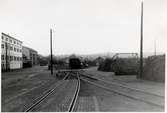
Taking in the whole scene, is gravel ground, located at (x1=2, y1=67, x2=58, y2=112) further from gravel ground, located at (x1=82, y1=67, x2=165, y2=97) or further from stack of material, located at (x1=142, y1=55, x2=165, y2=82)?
stack of material, located at (x1=142, y1=55, x2=165, y2=82)

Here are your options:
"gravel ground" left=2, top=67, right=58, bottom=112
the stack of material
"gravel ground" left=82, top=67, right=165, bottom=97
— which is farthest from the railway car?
"gravel ground" left=2, top=67, right=58, bottom=112

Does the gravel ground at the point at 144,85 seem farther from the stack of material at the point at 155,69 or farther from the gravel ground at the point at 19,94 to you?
the gravel ground at the point at 19,94

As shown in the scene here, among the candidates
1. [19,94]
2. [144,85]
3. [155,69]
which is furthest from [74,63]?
[19,94]

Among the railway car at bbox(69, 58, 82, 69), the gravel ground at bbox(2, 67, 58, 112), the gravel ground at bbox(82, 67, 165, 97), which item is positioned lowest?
the gravel ground at bbox(2, 67, 58, 112)

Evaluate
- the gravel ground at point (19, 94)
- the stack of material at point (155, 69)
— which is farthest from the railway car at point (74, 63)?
the gravel ground at point (19, 94)

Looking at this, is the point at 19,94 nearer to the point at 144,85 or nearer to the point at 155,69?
the point at 144,85

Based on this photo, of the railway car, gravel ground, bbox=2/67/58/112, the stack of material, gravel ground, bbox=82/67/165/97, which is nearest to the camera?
gravel ground, bbox=2/67/58/112

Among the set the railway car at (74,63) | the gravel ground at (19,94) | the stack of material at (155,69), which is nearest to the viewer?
the gravel ground at (19,94)

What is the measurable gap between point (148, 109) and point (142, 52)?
10.4 m

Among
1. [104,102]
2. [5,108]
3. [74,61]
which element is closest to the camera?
[5,108]

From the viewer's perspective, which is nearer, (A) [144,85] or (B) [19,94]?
(B) [19,94]

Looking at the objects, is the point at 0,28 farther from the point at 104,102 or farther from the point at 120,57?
the point at 120,57

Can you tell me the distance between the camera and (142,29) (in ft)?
48.9

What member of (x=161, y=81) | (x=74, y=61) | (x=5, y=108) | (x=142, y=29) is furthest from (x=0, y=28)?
(x=74, y=61)
